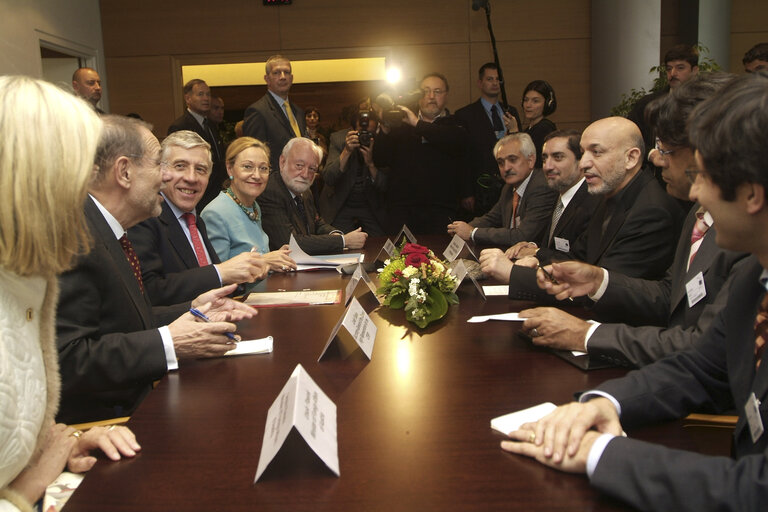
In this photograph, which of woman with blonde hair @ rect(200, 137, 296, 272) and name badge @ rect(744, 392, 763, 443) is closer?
name badge @ rect(744, 392, 763, 443)

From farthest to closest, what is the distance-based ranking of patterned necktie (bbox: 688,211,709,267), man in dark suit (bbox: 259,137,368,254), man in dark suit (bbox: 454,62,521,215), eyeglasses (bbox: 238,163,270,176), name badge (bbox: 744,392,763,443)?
man in dark suit (bbox: 454,62,521,215) → man in dark suit (bbox: 259,137,368,254) → eyeglasses (bbox: 238,163,270,176) → patterned necktie (bbox: 688,211,709,267) → name badge (bbox: 744,392,763,443)

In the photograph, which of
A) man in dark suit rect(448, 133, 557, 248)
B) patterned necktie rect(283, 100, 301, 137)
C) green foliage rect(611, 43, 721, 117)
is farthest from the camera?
green foliage rect(611, 43, 721, 117)

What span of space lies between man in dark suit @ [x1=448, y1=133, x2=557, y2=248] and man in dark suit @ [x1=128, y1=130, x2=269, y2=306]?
73.1 inches

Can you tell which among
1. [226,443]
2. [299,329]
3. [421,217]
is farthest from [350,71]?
Answer: [226,443]

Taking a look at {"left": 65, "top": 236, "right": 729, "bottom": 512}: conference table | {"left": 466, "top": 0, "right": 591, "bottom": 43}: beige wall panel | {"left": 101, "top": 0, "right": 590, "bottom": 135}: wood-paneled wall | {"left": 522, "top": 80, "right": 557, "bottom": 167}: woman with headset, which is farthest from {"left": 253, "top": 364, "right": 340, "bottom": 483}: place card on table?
{"left": 466, "top": 0, "right": 591, "bottom": 43}: beige wall panel

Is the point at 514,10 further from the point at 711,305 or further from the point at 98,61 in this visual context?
the point at 711,305

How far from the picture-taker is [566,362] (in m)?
1.73

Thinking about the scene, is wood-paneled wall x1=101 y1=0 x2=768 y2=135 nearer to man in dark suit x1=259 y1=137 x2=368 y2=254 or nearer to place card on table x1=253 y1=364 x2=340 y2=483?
man in dark suit x1=259 y1=137 x2=368 y2=254

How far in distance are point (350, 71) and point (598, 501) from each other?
24.9ft

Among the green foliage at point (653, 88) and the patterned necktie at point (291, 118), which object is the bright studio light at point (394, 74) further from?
the green foliage at point (653, 88)

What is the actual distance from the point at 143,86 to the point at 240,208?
15.4ft

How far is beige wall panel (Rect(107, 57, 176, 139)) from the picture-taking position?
760cm

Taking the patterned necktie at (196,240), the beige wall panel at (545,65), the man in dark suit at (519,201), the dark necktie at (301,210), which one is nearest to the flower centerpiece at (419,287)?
the patterned necktie at (196,240)

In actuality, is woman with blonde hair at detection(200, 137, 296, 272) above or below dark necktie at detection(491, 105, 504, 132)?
below
